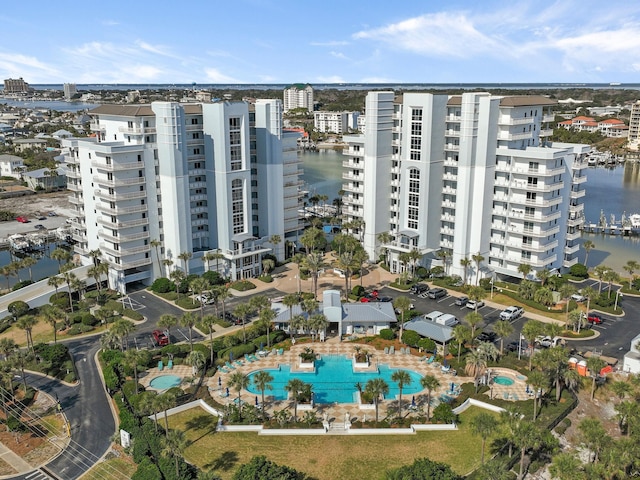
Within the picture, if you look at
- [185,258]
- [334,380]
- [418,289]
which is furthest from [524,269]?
[185,258]

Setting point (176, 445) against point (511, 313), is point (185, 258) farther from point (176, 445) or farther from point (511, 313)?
point (511, 313)

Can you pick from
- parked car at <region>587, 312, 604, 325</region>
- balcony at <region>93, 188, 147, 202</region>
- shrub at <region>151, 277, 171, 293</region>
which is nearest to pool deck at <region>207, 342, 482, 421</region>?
parked car at <region>587, 312, 604, 325</region>

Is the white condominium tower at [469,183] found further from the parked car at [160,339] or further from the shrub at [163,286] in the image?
the parked car at [160,339]

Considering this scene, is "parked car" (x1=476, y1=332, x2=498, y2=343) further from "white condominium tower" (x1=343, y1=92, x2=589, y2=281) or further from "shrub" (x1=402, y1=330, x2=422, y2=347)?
"white condominium tower" (x1=343, y1=92, x2=589, y2=281)

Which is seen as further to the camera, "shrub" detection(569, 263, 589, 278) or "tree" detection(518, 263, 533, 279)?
"shrub" detection(569, 263, 589, 278)

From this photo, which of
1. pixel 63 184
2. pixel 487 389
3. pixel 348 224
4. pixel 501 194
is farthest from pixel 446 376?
pixel 63 184

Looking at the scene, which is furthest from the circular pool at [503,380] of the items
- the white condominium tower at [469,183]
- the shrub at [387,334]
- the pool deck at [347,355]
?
the white condominium tower at [469,183]

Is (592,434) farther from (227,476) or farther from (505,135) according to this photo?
(505,135)
